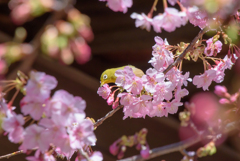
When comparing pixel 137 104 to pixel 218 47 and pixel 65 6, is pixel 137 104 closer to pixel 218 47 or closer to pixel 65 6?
pixel 218 47

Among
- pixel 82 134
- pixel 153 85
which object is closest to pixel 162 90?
pixel 153 85

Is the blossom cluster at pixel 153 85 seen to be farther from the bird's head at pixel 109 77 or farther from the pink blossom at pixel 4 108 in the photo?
the pink blossom at pixel 4 108

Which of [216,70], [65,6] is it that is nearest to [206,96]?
[216,70]

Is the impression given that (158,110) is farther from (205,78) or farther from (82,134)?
(82,134)

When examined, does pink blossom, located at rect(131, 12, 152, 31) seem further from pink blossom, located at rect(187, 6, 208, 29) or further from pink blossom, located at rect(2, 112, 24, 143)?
pink blossom, located at rect(2, 112, 24, 143)

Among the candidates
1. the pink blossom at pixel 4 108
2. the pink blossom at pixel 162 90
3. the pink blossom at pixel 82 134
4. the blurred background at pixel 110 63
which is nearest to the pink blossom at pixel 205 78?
the pink blossom at pixel 162 90

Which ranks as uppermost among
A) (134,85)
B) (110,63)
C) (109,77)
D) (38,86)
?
(38,86)
